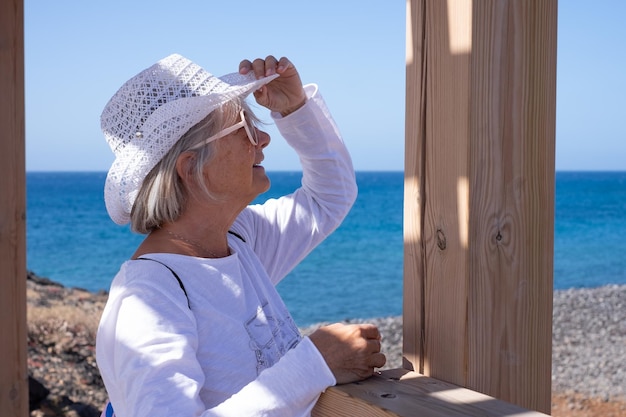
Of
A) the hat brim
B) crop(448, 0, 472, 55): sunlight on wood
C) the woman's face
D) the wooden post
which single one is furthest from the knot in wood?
the wooden post

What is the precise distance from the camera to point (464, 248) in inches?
53.9

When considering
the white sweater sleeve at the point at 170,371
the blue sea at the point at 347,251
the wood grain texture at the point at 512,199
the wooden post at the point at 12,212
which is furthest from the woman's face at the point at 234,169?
the blue sea at the point at 347,251

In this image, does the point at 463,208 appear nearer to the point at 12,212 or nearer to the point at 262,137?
the point at 262,137

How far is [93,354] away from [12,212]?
5070 mm

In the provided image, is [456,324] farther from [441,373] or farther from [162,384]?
[162,384]

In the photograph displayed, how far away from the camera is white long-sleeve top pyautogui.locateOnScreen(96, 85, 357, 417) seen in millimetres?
1397

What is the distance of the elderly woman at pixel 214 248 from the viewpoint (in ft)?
4.66

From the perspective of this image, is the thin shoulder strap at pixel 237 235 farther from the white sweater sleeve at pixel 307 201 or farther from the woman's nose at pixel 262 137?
the woman's nose at pixel 262 137

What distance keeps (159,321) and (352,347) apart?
0.39 m

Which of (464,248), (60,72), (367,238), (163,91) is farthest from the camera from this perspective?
(60,72)

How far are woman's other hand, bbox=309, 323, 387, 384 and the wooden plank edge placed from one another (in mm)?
24

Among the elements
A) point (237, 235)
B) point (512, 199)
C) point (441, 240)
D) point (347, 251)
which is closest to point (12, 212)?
point (237, 235)

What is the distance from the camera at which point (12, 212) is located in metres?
2.79

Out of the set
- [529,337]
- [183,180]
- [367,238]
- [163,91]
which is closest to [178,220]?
[183,180]
